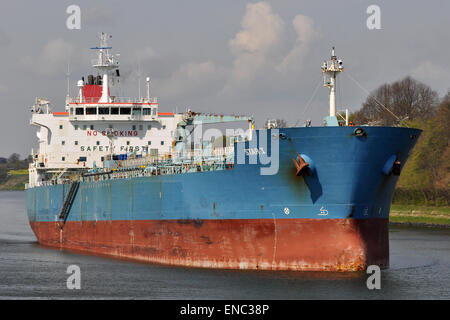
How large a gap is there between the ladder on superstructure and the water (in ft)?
17.8

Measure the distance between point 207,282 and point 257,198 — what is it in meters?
3.40

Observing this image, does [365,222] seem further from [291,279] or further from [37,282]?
[37,282]

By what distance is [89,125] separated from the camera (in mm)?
41656

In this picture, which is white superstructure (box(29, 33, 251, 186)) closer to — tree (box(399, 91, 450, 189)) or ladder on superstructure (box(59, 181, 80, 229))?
ladder on superstructure (box(59, 181, 80, 229))

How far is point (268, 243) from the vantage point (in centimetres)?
2706

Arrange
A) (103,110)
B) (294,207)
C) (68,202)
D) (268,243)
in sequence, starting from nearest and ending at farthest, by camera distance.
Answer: (294,207) → (268,243) → (68,202) → (103,110)

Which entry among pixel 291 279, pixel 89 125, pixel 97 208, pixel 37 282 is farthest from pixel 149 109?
pixel 291 279

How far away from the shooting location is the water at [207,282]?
79.5 feet

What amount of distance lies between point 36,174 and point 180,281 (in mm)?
20425

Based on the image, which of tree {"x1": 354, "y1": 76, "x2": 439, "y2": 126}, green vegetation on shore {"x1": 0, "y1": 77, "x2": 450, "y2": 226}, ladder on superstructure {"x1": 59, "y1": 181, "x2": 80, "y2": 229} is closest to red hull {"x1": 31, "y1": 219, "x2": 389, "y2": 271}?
ladder on superstructure {"x1": 59, "y1": 181, "x2": 80, "y2": 229}

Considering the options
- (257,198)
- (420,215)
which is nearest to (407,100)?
(420,215)

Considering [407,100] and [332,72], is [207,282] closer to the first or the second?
[332,72]

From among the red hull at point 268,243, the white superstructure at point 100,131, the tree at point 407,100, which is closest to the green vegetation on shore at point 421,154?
the tree at point 407,100

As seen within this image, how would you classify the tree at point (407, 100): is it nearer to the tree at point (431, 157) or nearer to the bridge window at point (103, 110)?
the tree at point (431, 157)
